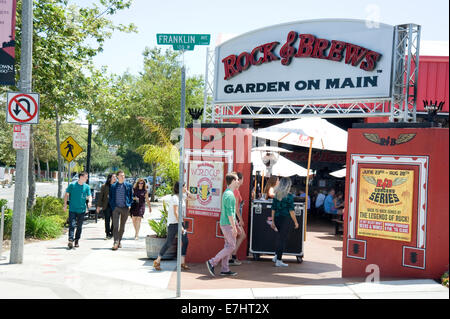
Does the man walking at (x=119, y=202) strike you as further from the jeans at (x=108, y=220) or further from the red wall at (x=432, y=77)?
the red wall at (x=432, y=77)

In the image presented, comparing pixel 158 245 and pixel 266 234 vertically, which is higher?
pixel 266 234

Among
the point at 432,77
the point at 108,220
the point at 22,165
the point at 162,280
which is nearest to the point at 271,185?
the point at 162,280

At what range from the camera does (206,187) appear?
424 inches

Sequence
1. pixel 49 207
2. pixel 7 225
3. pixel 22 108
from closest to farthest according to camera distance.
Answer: pixel 22 108
pixel 7 225
pixel 49 207

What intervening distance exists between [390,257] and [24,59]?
781cm

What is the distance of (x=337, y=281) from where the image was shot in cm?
858

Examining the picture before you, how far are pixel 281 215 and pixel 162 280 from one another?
2826 mm

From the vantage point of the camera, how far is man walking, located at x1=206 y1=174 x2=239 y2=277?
29.3 feet

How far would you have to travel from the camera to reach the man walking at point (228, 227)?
8945mm

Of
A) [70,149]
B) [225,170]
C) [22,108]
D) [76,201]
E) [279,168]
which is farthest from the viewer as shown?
[279,168]

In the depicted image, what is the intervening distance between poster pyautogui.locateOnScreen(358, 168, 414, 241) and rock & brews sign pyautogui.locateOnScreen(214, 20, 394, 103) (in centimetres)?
219

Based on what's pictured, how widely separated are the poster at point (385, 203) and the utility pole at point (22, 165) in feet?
21.4

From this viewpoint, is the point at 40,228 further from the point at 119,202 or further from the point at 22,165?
the point at 22,165

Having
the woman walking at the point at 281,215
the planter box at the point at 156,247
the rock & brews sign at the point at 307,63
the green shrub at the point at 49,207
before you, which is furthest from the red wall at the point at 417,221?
the green shrub at the point at 49,207
